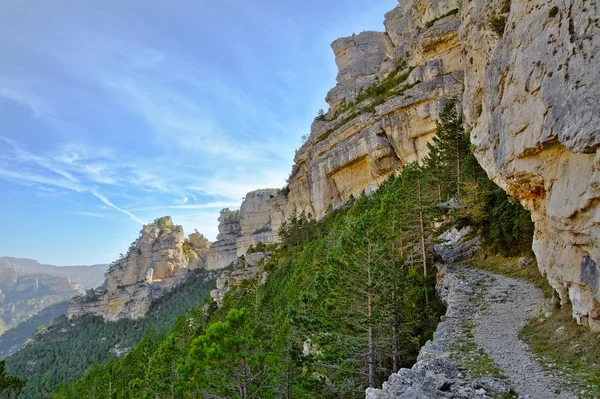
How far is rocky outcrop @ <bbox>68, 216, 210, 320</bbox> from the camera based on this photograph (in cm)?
9256

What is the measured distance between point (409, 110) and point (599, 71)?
108 feet

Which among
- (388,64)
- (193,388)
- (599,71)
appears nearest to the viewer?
(599,71)

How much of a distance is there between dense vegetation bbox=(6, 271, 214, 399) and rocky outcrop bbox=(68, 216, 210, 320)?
2859 mm

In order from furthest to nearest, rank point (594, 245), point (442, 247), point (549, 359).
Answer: point (442, 247), point (549, 359), point (594, 245)

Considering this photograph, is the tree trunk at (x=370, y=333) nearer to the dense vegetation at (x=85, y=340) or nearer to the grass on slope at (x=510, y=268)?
the grass on slope at (x=510, y=268)

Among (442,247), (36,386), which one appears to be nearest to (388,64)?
(442,247)

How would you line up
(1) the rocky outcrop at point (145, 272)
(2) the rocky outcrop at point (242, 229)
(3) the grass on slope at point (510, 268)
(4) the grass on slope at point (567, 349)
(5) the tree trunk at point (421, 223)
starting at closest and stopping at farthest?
(4) the grass on slope at point (567, 349)
(3) the grass on slope at point (510, 268)
(5) the tree trunk at point (421, 223)
(2) the rocky outcrop at point (242, 229)
(1) the rocky outcrop at point (145, 272)

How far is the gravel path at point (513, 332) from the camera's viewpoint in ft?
21.5

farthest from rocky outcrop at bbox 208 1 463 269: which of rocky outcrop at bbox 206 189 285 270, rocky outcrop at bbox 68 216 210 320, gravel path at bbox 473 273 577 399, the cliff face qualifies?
rocky outcrop at bbox 68 216 210 320

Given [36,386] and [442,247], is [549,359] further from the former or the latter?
[36,386]

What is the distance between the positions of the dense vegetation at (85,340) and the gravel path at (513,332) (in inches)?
2531

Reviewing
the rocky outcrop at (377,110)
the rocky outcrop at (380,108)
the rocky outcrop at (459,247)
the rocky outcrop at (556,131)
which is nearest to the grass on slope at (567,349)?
the rocky outcrop at (556,131)

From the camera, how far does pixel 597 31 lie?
652cm

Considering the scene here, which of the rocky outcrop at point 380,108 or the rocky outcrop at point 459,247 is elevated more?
the rocky outcrop at point 380,108
